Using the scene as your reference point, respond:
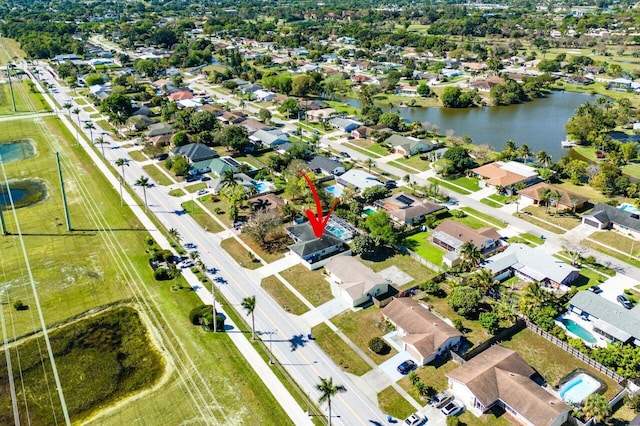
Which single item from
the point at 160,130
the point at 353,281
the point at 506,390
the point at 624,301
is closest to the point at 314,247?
the point at 353,281

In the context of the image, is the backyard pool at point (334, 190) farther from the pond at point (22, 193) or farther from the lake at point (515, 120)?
the pond at point (22, 193)

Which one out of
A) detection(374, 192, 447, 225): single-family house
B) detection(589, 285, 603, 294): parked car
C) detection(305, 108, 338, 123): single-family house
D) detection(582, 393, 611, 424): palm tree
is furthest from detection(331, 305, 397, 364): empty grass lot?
detection(305, 108, 338, 123): single-family house

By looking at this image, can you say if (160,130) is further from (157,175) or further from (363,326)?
(363,326)

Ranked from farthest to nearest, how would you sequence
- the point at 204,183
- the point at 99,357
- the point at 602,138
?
the point at 602,138, the point at 204,183, the point at 99,357

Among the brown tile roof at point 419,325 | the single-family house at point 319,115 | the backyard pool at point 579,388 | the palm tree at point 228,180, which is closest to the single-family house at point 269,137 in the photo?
the single-family house at point 319,115

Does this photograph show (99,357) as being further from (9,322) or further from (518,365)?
(518,365)

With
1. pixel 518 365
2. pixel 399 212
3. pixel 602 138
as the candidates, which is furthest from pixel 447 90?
pixel 518 365
